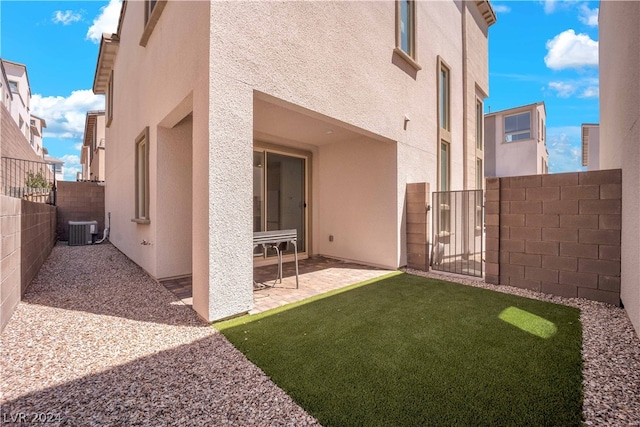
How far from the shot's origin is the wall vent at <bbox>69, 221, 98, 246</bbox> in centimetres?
1070

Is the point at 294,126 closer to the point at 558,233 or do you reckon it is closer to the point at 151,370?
the point at 151,370

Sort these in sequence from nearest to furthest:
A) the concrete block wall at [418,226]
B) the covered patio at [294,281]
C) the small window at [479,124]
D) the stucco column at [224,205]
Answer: the stucco column at [224,205] < the covered patio at [294,281] < the concrete block wall at [418,226] < the small window at [479,124]

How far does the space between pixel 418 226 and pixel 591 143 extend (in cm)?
1898

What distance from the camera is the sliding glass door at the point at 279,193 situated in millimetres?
7184

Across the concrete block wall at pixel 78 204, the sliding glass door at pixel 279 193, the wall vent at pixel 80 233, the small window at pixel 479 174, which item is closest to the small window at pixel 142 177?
the sliding glass door at pixel 279 193

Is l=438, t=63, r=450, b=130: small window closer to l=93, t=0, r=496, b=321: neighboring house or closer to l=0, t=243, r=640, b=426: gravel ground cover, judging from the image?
l=93, t=0, r=496, b=321: neighboring house

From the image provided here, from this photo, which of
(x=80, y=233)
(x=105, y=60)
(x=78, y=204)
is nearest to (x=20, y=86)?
(x=78, y=204)

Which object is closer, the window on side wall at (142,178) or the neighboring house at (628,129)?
the neighboring house at (628,129)

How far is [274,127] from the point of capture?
655 cm

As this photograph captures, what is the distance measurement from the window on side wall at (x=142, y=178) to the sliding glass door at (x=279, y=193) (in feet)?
7.58

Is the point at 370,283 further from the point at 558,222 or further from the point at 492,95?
the point at 492,95

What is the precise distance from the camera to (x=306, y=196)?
8.46m

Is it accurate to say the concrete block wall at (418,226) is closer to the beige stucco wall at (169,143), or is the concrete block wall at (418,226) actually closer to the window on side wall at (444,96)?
the window on side wall at (444,96)

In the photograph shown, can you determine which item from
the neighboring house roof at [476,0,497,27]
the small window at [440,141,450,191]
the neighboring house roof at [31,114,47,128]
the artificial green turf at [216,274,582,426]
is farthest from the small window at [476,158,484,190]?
the neighboring house roof at [31,114,47,128]
